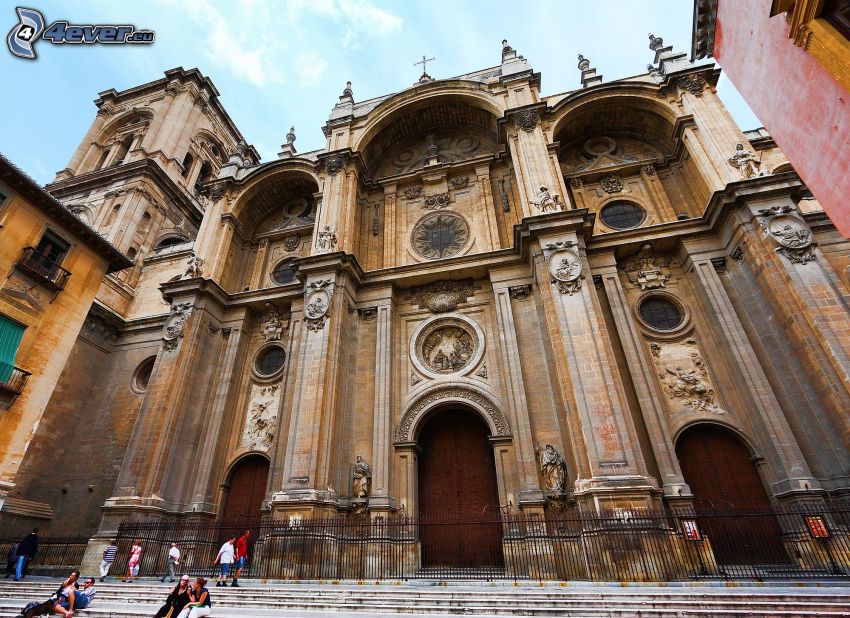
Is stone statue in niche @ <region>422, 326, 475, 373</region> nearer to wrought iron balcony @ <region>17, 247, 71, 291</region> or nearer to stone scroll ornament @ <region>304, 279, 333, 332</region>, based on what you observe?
stone scroll ornament @ <region>304, 279, 333, 332</region>

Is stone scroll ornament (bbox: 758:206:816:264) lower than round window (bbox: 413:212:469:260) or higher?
lower

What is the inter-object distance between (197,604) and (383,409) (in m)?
8.23

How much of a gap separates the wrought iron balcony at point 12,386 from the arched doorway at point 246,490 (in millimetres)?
6806

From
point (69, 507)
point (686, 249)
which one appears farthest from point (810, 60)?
point (69, 507)

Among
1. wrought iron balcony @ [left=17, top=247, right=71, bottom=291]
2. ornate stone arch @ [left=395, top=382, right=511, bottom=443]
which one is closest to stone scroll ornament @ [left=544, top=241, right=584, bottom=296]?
ornate stone arch @ [left=395, top=382, right=511, bottom=443]

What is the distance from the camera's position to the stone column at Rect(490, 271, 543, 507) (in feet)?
40.6

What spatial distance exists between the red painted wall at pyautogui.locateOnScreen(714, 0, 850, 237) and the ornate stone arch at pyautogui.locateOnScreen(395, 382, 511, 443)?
9360 millimetres

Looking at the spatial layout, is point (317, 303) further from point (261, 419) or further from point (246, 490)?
point (246, 490)

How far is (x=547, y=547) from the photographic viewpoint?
36.4 feet

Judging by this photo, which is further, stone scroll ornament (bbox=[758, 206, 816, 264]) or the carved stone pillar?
the carved stone pillar

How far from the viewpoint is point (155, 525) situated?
504 inches

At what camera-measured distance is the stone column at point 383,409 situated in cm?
1339

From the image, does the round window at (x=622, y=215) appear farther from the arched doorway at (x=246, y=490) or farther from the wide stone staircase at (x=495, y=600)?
the arched doorway at (x=246, y=490)

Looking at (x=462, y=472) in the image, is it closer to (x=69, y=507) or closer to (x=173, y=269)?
(x=69, y=507)
